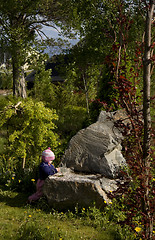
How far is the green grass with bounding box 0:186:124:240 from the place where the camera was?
380 cm

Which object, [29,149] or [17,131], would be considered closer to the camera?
[17,131]

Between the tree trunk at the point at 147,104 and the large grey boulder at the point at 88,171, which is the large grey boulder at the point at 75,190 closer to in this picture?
the large grey boulder at the point at 88,171

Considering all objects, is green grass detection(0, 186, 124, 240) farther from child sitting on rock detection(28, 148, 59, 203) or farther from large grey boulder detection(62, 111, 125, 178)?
large grey boulder detection(62, 111, 125, 178)

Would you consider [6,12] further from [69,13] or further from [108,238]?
[108,238]

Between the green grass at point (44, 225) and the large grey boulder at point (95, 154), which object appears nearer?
the green grass at point (44, 225)

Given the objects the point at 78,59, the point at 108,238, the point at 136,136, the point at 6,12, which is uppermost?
the point at 6,12

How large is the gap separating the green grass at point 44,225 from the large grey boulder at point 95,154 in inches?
40.3

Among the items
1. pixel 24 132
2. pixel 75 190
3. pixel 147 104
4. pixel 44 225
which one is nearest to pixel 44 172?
pixel 75 190

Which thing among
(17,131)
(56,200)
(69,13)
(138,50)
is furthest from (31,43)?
(138,50)

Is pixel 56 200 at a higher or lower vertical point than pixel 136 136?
lower

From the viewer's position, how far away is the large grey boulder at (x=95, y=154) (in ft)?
17.1

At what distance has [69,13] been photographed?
36.0ft

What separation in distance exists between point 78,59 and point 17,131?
6385 millimetres

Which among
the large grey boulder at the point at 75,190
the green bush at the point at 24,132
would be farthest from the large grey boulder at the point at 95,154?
the green bush at the point at 24,132
